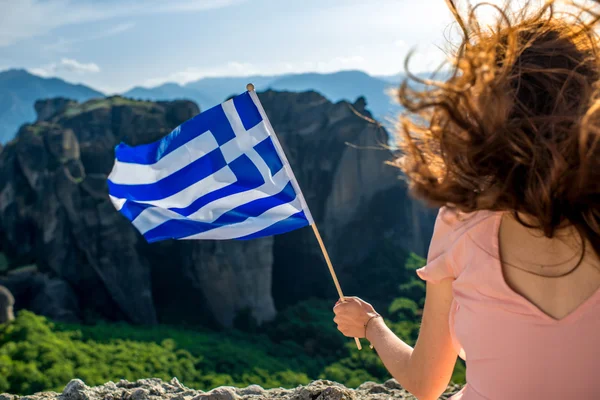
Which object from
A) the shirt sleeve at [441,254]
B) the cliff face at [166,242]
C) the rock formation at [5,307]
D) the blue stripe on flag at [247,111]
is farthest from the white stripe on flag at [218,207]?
the cliff face at [166,242]

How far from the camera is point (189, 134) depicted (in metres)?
3.88

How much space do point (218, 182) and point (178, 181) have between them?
302 mm

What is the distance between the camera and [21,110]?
196 m

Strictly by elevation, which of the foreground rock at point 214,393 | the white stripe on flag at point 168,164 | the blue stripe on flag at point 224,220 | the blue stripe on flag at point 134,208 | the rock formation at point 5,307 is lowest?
the rock formation at point 5,307

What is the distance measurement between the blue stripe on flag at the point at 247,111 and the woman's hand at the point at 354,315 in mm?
1712

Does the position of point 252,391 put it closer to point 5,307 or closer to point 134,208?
point 134,208

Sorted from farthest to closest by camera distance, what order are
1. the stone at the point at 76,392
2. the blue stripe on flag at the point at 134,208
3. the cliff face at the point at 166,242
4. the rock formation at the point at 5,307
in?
1. the cliff face at the point at 166,242
2. the rock formation at the point at 5,307
3. the blue stripe on flag at the point at 134,208
4. the stone at the point at 76,392

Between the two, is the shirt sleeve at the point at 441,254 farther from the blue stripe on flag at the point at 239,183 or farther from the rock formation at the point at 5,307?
the rock formation at the point at 5,307

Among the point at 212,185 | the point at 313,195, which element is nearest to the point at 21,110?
the point at 313,195

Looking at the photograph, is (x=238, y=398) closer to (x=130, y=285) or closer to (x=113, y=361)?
(x=113, y=361)

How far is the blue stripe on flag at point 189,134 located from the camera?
3.77 m

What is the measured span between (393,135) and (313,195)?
3101 centimetres

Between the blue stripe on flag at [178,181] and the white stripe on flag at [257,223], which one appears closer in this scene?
the white stripe on flag at [257,223]

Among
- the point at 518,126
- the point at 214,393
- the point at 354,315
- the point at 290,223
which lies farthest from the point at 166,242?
the point at 518,126
